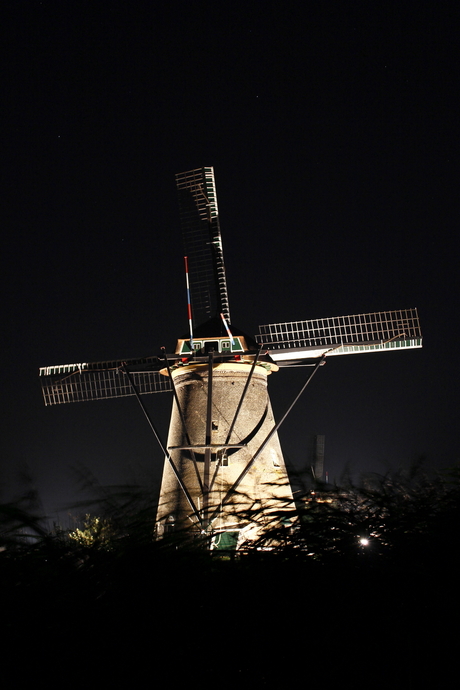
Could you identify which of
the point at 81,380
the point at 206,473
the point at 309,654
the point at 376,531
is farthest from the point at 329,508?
the point at 81,380

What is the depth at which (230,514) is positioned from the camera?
3725 mm

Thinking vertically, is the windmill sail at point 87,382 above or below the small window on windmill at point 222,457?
above

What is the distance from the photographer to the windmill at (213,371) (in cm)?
1852

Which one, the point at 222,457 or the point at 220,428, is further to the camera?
the point at 220,428

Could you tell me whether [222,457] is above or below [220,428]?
below

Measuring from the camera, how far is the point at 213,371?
19.0 metres

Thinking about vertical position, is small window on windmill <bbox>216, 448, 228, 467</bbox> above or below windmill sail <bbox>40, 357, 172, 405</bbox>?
below

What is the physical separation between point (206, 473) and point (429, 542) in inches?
587

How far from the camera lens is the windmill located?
18516 millimetres

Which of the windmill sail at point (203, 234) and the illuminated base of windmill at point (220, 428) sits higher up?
the windmill sail at point (203, 234)

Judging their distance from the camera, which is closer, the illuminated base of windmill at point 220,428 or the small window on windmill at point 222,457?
the small window on windmill at point 222,457

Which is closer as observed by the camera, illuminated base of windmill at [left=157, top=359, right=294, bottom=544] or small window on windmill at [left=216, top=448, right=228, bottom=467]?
small window on windmill at [left=216, top=448, right=228, bottom=467]

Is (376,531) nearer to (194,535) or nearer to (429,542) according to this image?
(429,542)

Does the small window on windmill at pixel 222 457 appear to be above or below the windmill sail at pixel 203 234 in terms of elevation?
below
